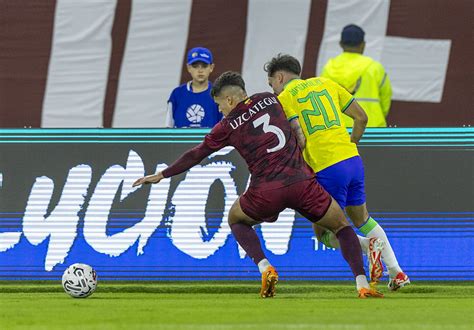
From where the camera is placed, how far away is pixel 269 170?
388 inches

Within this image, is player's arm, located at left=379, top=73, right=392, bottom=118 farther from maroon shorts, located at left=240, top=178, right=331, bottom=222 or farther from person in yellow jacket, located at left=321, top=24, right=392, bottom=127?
maroon shorts, located at left=240, top=178, right=331, bottom=222

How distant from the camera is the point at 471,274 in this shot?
36.9ft

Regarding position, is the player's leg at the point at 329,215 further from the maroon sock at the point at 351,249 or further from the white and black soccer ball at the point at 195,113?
the white and black soccer ball at the point at 195,113

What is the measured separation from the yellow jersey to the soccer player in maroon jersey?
0.63 ft

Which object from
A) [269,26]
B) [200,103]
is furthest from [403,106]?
[200,103]

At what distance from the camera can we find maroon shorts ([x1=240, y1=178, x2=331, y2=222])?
9.80 meters

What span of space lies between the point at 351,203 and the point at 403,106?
14.8 ft

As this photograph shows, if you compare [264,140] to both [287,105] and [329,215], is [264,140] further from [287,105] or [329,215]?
[329,215]

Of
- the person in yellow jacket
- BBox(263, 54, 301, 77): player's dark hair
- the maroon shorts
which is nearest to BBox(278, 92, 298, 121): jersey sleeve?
BBox(263, 54, 301, 77): player's dark hair

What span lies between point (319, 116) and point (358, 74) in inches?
97.1

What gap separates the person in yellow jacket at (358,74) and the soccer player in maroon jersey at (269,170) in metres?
2.60

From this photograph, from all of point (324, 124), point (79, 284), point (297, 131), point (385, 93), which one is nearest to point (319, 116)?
point (324, 124)
